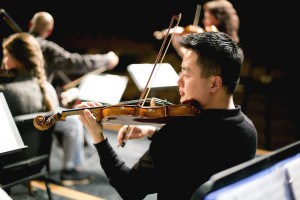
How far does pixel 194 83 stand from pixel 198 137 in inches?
8.9

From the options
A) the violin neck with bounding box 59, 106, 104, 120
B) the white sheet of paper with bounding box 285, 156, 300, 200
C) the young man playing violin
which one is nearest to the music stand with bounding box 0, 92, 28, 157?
the violin neck with bounding box 59, 106, 104, 120

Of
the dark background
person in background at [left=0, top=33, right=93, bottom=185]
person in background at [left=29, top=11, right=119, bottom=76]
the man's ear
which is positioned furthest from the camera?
the dark background

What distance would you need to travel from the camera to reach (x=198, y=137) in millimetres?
1257

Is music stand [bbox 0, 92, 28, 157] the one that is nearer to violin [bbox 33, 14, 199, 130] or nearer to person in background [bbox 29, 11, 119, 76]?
violin [bbox 33, 14, 199, 130]

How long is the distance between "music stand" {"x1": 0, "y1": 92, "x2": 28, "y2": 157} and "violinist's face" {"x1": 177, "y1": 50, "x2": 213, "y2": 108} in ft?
2.54

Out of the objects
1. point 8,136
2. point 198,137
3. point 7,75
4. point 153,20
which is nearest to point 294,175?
point 198,137

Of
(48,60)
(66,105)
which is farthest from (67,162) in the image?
(48,60)

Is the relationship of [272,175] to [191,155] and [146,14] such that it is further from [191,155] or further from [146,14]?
[146,14]

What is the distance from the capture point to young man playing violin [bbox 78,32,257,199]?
126cm

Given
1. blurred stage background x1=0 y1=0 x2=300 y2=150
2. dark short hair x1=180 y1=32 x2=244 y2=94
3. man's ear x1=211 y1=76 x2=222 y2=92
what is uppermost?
dark short hair x1=180 y1=32 x2=244 y2=94

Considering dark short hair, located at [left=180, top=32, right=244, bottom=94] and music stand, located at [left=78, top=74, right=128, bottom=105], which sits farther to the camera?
music stand, located at [left=78, top=74, right=128, bottom=105]

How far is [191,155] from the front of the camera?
1257 mm

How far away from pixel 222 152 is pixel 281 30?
19.9ft

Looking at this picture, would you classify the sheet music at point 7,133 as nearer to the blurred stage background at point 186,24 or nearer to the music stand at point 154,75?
the music stand at point 154,75
